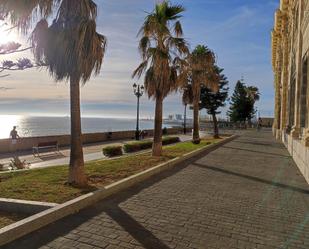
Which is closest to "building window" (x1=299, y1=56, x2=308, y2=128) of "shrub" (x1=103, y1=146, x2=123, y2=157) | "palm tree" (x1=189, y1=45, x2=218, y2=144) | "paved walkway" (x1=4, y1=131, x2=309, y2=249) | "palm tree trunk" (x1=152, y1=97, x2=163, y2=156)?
"palm tree trunk" (x1=152, y1=97, x2=163, y2=156)

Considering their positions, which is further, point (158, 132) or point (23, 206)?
point (158, 132)

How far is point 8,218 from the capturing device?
5543 millimetres

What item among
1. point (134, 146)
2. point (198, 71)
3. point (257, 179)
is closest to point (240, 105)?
point (198, 71)

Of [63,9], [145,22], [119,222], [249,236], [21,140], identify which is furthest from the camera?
[21,140]

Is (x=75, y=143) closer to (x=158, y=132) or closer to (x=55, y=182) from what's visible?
(x=55, y=182)

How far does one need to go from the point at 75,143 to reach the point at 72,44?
8.13 feet

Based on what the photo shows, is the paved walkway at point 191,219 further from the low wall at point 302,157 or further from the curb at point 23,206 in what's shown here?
the low wall at point 302,157

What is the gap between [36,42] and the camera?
25.8 feet

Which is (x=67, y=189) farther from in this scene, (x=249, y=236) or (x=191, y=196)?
(x=249, y=236)

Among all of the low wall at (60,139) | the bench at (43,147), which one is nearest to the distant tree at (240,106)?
the low wall at (60,139)

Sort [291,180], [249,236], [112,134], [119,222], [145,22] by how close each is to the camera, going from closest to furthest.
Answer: [249,236], [119,222], [291,180], [145,22], [112,134]

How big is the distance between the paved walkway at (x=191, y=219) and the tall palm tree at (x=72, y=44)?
209cm

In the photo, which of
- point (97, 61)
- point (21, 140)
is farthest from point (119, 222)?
point (21, 140)

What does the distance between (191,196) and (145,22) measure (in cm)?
916
